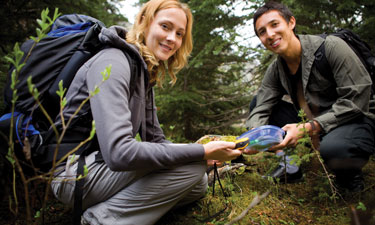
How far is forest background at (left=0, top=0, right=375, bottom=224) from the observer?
8.61 ft

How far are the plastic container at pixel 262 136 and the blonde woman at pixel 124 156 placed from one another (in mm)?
370

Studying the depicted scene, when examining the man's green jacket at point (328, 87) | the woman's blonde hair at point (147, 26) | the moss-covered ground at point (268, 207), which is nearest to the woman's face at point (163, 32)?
the woman's blonde hair at point (147, 26)

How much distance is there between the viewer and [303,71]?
314 centimetres

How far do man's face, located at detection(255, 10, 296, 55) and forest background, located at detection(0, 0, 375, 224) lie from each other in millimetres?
1018

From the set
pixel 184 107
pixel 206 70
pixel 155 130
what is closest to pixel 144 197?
pixel 155 130

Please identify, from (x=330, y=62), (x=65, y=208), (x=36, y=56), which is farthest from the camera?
(x=330, y=62)

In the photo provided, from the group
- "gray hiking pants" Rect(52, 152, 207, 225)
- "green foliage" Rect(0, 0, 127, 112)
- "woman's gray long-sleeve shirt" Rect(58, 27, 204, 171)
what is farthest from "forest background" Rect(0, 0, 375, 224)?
"woman's gray long-sleeve shirt" Rect(58, 27, 204, 171)

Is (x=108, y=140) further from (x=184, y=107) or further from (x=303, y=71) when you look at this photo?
(x=184, y=107)

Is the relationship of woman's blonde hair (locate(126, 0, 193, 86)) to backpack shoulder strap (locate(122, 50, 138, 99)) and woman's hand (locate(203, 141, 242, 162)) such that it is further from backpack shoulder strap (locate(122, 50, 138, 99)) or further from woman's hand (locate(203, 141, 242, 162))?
woman's hand (locate(203, 141, 242, 162))

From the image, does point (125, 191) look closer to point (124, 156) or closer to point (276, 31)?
point (124, 156)

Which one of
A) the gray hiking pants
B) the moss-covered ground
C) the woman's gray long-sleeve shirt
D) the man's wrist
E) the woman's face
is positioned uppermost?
the woman's face

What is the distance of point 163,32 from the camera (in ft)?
7.84

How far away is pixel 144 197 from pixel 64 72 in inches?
46.8

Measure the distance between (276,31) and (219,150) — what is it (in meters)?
2.10
